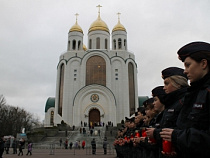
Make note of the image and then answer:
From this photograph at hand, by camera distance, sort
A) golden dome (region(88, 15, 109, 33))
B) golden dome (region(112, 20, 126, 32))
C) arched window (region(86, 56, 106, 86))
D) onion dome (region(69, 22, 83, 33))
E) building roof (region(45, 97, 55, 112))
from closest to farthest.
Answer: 1. arched window (region(86, 56, 106, 86))
2. onion dome (region(69, 22, 83, 33))
3. golden dome (region(112, 20, 126, 32))
4. golden dome (region(88, 15, 109, 33))
5. building roof (region(45, 97, 55, 112))

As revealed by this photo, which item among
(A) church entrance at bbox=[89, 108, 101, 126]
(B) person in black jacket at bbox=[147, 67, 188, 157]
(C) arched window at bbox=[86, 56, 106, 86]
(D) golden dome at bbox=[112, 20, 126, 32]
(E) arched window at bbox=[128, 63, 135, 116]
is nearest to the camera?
(B) person in black jacket at bbox=[147, 67, 188, 157]

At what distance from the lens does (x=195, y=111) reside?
86.8 inches

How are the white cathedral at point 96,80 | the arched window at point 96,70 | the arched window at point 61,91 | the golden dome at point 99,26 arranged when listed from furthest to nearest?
the golden dome at point 99,26 < the arched window at point 96,70 < the arched window at point 61,91 < the white cathedral at point 96,80

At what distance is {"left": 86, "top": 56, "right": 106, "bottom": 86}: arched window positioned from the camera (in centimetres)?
4075

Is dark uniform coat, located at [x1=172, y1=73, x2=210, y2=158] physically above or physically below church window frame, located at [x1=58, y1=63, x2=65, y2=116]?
below

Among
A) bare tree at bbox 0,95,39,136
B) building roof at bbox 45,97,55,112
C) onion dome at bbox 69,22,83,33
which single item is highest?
onion dome at bbox 69,22,83,33

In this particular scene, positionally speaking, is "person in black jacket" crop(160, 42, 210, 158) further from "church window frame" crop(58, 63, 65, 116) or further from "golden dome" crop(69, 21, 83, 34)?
"golden dome" crop(69, 21, 83, 34)

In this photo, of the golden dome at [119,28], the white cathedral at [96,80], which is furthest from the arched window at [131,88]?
the golden dome at [119,28]

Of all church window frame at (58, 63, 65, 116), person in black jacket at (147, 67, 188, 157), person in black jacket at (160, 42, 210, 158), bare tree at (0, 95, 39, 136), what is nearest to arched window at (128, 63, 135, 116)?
church window frame at (58, 63, 65, 116)

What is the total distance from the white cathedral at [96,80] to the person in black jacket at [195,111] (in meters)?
35.3

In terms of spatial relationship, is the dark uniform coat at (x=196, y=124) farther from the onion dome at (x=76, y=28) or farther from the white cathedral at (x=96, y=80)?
Result: the onion dome at (x=76, y=28)

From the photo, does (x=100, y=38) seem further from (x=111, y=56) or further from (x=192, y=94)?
(x=192, y=94)

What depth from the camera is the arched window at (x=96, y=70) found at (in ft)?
134

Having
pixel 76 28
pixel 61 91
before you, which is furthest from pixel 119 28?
pixel 61 91
